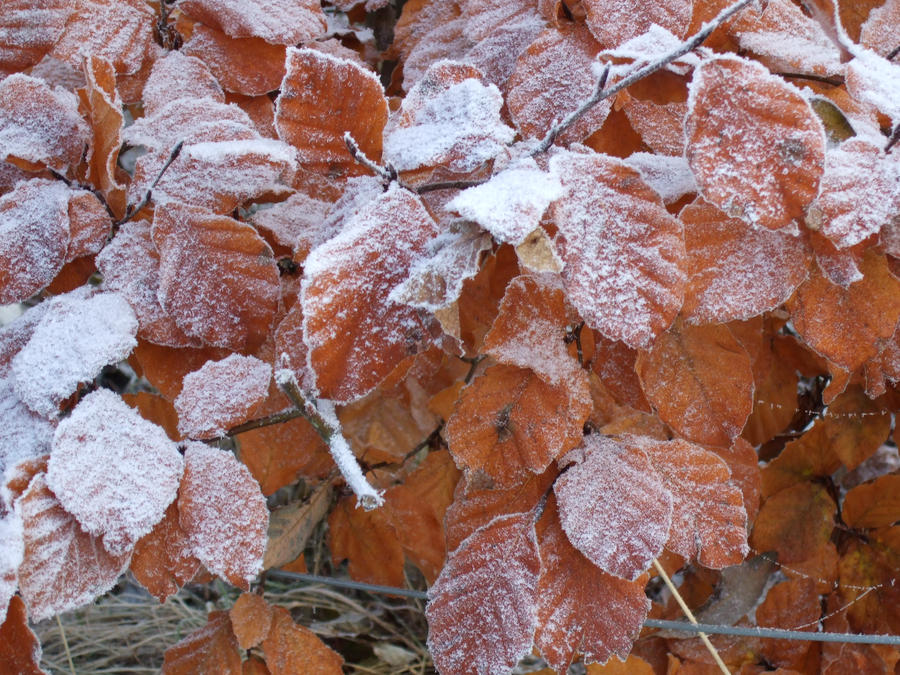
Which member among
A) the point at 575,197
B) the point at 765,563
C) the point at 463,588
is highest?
the point at 575,197

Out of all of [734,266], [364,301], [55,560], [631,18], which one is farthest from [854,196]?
[55,560]

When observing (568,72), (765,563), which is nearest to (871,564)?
(765,563)

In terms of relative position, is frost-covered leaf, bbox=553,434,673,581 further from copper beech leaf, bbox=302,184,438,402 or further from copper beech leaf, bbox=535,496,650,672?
copper beech leaf, bbox=302,184,438,402

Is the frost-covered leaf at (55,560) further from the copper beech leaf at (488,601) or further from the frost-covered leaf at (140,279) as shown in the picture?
the copper beech leaf at (488,601)

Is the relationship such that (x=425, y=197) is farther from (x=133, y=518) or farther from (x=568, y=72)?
(x=133, y=518)

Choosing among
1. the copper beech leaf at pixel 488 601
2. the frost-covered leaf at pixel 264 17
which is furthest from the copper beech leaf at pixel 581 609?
the frost-covered leaf at pixel 264 17

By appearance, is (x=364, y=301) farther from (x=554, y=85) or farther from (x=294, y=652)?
(x=294, y=652)
